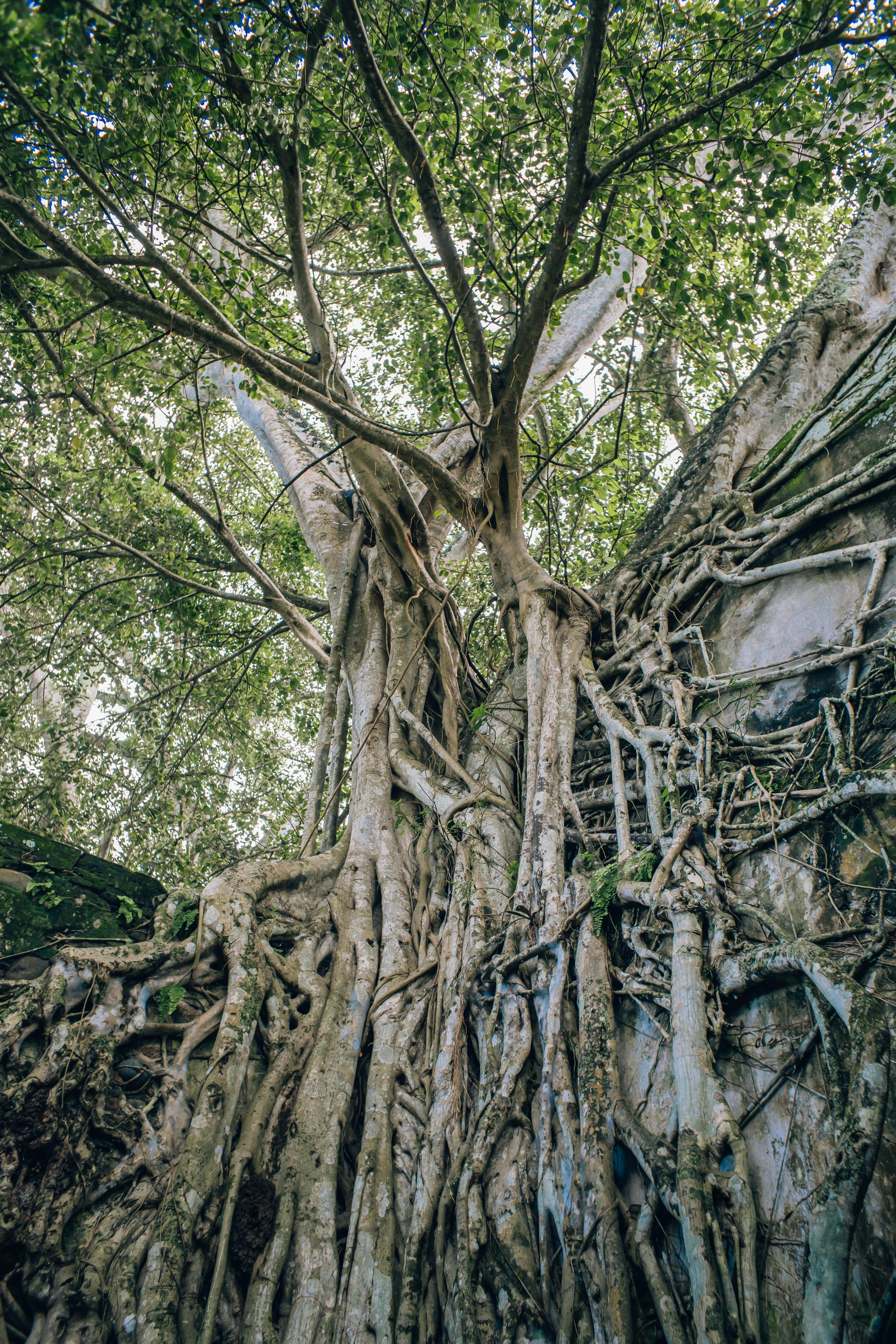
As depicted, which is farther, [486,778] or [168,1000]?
[486,778]

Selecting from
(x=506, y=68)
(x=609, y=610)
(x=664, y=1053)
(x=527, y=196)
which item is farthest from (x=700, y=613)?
(x=506, y=68)

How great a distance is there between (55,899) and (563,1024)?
2344 millimetres

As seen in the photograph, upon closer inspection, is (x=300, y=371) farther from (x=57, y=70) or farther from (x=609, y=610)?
(x=609, y=610)

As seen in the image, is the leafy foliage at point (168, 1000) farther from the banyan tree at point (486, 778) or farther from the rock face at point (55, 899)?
the rock face at point (55, 899)

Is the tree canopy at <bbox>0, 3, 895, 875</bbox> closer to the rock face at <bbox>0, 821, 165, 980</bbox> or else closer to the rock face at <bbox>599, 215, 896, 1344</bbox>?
the rock face at <bbox>599, 215, 896, 1344</bbox>

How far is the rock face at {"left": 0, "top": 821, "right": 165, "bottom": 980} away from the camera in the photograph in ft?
11.3

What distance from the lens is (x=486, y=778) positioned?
4762 mm

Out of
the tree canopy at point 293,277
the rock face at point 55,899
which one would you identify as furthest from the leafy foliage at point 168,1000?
the tree canopy at point 293,277

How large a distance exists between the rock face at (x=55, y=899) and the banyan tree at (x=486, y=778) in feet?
0.08

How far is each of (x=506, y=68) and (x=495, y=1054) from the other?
703 cm

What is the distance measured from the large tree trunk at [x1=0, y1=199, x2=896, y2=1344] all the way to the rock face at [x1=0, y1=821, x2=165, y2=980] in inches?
10.8

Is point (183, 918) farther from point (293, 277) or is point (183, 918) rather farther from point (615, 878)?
point (293, 277)

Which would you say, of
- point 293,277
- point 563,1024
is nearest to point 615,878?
point 563,1024

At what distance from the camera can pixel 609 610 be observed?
5.11m
